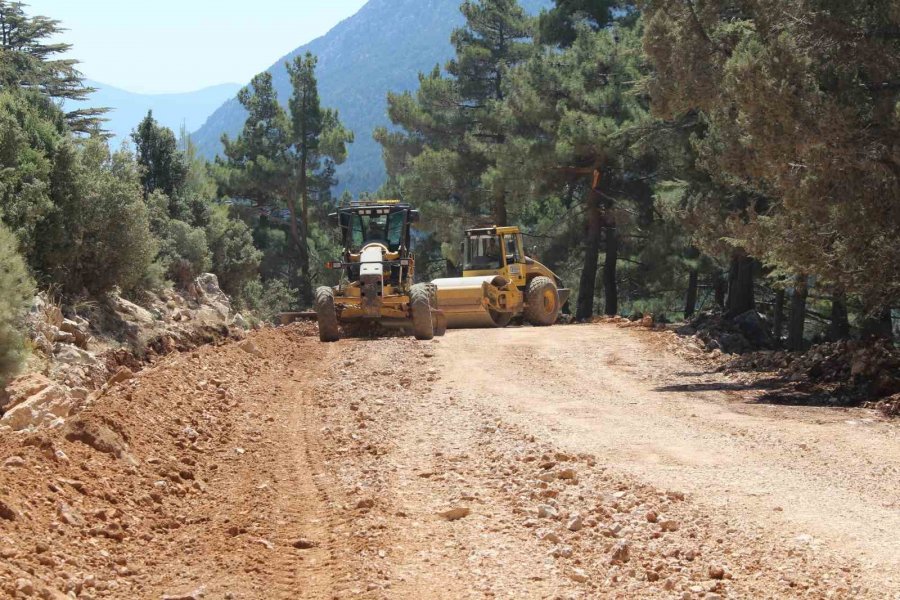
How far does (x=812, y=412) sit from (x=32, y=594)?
10.3 m

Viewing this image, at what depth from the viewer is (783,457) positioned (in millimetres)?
9398

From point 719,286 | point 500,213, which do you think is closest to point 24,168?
point 500,213

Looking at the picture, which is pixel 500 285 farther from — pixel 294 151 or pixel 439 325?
pixel 294 151

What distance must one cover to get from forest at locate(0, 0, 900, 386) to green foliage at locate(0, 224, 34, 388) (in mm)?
56

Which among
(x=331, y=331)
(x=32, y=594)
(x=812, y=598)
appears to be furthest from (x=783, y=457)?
(x=331, y=331)

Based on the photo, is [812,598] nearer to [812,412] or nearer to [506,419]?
[506,419]

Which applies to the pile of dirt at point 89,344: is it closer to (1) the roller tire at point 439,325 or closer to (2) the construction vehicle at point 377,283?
(2) the construction vehicle at point 377,283

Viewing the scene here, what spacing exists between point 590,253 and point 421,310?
47.3 ft

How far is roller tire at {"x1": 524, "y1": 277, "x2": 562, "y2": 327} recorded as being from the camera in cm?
2883

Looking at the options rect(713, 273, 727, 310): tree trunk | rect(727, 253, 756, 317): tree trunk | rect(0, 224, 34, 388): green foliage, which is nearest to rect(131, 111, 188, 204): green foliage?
rect(727, 253, 756, 317): tree trunk

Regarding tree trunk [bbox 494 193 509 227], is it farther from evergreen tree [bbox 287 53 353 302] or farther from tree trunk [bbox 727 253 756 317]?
tree trunk [bbox 727 253 756 317]

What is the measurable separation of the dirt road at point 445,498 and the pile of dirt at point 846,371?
1468 mm

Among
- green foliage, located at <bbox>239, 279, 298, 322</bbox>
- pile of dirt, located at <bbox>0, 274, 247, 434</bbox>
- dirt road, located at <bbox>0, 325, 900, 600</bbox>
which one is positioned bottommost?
green foliage, located at <bbox>239, 279, 298, 322</bbox>

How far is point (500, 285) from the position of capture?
27.5m
